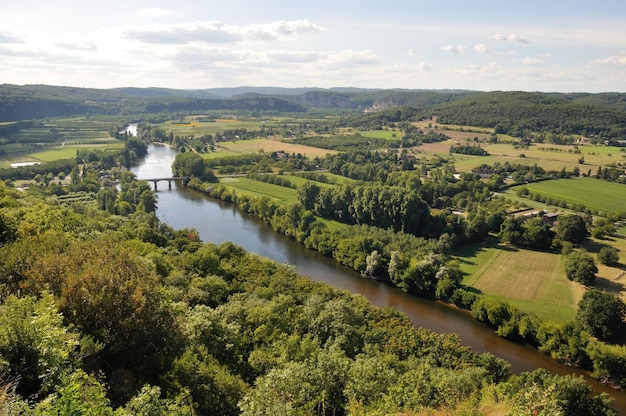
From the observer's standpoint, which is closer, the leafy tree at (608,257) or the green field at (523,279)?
the green field at (523,279)

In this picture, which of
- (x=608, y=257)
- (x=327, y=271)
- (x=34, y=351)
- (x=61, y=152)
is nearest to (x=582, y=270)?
(x=608, y=257)

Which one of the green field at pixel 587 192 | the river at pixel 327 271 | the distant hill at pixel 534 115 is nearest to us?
the river at pixel 327 271

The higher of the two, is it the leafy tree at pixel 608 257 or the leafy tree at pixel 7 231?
the leafy tree at pixel 7 231

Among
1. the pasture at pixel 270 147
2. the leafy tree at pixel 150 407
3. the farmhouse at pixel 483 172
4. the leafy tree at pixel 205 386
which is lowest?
the farmhouse at pixel 483 172

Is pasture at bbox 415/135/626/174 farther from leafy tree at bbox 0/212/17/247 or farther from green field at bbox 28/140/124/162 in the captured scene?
green field at bbox 28/140/124/162

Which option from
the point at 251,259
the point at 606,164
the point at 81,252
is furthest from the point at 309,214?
the point at 606,164

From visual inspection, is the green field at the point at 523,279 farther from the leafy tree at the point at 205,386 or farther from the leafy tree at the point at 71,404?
the leafy tree at the point at 71,404

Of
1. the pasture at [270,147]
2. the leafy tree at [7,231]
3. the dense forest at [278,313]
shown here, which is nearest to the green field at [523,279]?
the dense forest at [278,313]

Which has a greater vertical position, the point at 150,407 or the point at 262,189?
the point at 150,407

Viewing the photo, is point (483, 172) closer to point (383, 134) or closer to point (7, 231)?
point (383, 134)
